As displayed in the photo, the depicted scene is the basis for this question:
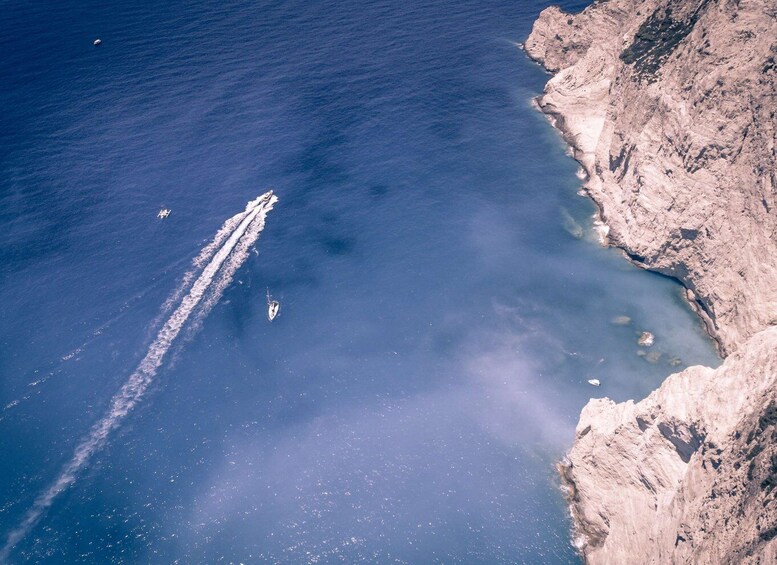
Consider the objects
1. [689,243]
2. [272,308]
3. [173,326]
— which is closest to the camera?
[689,243]

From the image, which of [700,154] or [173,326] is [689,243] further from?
[173,326]

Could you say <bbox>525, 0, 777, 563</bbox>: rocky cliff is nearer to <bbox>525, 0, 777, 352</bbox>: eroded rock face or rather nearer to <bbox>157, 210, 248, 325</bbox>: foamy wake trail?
<bbox>525, 0, 777, 352</bbox>: eroded rock face

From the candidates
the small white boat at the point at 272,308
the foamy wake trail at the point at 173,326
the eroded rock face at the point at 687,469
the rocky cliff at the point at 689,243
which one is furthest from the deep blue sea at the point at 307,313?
the rocky cliff at the point at 689,243

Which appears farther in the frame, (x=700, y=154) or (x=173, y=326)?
(x=173, y=326)

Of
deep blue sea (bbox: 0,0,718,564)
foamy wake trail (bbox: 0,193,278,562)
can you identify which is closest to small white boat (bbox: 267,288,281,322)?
deep blue sea (bbox: 0,0,718,564)

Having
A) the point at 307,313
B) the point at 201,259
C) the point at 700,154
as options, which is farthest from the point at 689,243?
the point at 201,259

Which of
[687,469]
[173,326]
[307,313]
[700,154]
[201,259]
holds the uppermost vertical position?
[700,154]

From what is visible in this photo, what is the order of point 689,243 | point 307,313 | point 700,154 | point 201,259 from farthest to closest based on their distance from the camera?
point 201,259 < point 307,313 < point 689,243 < point 700,154
